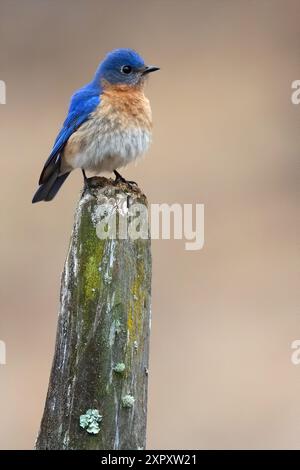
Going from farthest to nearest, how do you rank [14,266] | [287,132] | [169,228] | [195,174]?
1. [287,132]
2. [195,174]
3. [14,266]
4. [169,228]

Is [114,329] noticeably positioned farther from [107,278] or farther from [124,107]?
[124,107]

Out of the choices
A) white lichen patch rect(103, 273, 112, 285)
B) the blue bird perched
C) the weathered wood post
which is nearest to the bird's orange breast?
the blue bird perched

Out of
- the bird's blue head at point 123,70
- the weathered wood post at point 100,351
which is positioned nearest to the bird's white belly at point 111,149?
the bird's blue head at point 123,70

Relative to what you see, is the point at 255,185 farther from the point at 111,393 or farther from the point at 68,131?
the point at 111,393

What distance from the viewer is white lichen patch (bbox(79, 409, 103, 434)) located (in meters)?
3.39

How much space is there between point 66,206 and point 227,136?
7.63 feet

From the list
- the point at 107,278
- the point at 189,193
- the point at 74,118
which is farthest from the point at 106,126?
the point at 189,193

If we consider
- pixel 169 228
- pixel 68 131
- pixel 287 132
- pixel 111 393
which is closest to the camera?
pixel 111 393

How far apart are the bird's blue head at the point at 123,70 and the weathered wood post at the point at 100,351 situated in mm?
2610

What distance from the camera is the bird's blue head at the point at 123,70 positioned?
20.0ft

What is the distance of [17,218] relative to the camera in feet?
33.7

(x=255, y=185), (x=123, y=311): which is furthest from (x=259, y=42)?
(x=123, y=311)

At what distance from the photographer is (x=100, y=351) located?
3482 millimetres

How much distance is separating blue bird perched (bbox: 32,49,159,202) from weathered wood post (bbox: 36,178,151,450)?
2.17 meters
